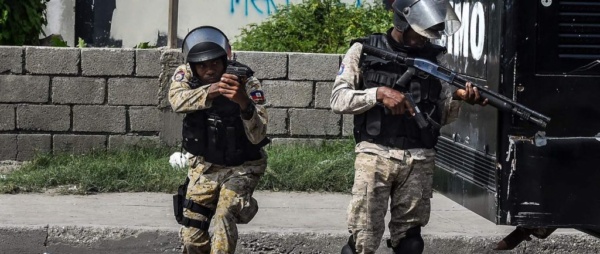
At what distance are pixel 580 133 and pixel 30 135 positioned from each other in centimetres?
557

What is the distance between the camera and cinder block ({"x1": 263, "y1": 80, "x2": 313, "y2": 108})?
351 inches

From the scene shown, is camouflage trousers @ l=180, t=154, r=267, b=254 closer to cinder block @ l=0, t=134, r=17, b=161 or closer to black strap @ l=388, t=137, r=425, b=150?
black strap @ l=388, t=137, r=425, b=150

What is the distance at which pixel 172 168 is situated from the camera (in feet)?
27.9

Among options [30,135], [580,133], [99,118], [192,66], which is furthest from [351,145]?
[580,133]

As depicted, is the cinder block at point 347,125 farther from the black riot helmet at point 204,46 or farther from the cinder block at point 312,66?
the black riot helmet at point 204,46

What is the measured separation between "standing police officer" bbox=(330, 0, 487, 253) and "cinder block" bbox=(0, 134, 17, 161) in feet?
14.6

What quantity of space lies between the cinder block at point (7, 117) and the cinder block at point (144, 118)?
38.0 inches

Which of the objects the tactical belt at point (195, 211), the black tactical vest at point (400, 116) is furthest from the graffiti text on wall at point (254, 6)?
the black tactical vest at point (400, 116)

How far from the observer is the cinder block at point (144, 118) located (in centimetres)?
895

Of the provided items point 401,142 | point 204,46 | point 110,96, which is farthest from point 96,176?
point 401,142

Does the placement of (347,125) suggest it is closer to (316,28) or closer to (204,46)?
(316,28)

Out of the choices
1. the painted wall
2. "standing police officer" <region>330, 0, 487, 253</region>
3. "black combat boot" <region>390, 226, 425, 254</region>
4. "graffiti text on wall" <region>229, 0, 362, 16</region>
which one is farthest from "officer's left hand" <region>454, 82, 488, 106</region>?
"graffiti text on wall" <region>229, 0, 362, 16</region>

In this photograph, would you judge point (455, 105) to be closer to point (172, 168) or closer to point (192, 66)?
point (192, 66)

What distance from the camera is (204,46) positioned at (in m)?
5.37
